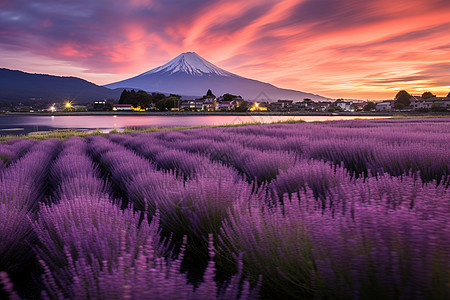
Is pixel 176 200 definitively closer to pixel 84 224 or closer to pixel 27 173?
pixel 84 224

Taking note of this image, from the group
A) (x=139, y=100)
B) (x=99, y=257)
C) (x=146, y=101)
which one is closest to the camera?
(x=99, y=257)

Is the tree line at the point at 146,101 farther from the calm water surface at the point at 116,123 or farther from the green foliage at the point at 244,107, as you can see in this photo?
the calm water surface at the point at 116,123

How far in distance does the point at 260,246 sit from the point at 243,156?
263 cm

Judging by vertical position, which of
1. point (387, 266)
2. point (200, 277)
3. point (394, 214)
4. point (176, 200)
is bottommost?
point (200, 277)

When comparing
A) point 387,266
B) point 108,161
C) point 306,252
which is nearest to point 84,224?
point 306,252

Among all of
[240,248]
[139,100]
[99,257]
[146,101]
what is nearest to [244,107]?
[146,101]

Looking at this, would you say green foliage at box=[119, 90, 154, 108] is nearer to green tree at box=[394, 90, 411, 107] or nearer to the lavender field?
green tree at box=[394, 90, 411, 107]

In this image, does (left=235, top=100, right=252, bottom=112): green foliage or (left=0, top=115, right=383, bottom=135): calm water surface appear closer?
(left=0, top=115, right=383, bottom=135): calm water surface

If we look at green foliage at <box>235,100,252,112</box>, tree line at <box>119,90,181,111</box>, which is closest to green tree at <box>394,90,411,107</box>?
green foliage at <box>235,100,252,112</box>

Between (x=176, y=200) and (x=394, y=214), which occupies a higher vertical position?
(x=394, y=214)

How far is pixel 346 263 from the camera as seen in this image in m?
0.92

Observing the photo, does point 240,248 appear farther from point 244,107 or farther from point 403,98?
point 403,98

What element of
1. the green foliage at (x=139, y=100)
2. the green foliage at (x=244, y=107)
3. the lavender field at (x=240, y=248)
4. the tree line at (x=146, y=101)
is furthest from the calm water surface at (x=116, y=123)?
the green foliage at (x=139, y=100)

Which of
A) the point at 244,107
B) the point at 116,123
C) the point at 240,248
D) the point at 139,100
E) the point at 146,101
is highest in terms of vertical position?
the point at 139,100
